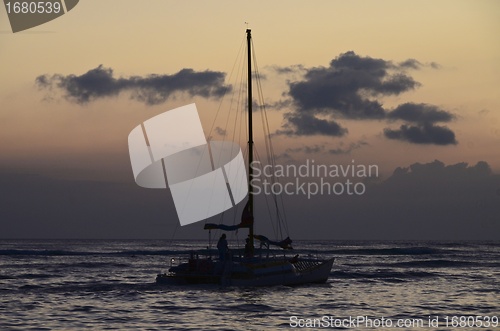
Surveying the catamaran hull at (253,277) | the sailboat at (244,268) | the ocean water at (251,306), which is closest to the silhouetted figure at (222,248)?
the sailboat at (244,268)

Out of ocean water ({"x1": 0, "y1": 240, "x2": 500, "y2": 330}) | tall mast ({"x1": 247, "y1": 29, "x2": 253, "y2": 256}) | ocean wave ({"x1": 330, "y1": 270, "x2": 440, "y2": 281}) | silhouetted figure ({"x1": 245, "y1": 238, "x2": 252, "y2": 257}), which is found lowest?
ocean wave ({"x1": 330, "y1": 270, "x2": 440, "y2": 281})

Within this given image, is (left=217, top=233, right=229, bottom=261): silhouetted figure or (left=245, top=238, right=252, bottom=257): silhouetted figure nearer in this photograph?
(left=217, top=233, right=229, bottom=261): silhouetted figure

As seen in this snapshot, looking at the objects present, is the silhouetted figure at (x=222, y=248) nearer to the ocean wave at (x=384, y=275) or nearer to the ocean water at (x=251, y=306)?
the ocean water at (x=251, y=306)

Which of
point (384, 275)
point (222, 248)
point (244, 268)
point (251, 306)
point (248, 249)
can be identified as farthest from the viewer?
point (384, 275)

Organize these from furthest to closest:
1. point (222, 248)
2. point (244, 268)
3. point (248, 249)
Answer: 1. point (248, 249)
2. point (222, 248)
3. point (244, 268)

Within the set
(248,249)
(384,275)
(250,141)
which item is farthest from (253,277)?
(384,275)

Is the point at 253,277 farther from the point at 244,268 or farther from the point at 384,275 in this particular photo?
the point at 384,275

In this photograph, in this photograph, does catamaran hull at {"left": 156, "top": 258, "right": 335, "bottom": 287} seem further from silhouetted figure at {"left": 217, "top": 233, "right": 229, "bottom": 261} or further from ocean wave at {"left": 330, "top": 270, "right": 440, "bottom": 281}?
ocean wave at {"left": 330, "top": 270, "right": 440, "bottom": 281}

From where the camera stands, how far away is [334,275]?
60.2m

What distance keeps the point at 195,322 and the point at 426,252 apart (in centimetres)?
9478

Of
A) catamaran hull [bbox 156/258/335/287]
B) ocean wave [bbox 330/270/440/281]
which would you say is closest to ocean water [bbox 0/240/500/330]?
catamaran hull [bbox 156/258/335/287]

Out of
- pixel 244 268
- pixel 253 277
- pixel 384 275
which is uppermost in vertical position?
pixel 244 268

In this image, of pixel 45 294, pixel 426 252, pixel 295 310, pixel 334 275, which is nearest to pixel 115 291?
pixel 45 294

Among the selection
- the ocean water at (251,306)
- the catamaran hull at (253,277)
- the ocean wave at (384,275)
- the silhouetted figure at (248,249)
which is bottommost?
the ocean wave at (384,275)
